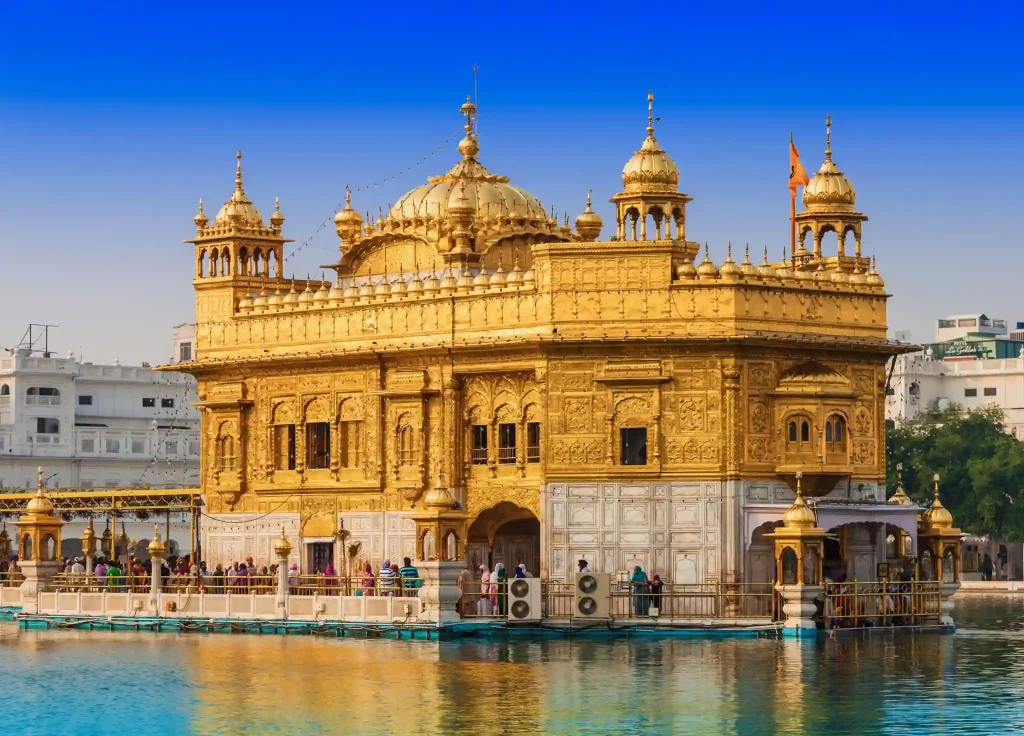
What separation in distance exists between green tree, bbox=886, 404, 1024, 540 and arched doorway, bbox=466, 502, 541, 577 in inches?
1326

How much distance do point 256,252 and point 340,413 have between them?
208 inches

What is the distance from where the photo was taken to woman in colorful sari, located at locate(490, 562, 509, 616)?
4190 centimetres

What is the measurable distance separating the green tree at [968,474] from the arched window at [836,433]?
35.2 metres

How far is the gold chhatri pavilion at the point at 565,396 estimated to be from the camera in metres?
42.7

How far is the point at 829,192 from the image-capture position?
4747 cm

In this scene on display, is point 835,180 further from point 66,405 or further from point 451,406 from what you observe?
point 66,405

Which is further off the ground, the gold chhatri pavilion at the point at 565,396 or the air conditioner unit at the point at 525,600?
the gold chhatri pavilion at the point at 565,396

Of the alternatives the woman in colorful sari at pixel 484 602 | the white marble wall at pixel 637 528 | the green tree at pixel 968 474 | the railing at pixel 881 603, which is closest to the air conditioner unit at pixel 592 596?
the white marble wall at pixel 637 528

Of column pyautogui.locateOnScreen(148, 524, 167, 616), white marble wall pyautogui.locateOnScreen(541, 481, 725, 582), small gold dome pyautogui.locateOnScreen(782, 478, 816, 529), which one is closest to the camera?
small gold dome pyautogui.locateOnScreen(782, 478, 816, 529)

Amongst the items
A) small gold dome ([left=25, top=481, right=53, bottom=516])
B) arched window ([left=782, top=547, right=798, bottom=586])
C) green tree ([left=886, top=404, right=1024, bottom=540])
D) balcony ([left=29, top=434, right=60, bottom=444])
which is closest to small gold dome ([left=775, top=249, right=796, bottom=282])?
arched window ([left=782, top=547, right=798, bottom=586])

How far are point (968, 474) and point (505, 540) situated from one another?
38.5m

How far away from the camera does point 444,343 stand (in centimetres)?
4528

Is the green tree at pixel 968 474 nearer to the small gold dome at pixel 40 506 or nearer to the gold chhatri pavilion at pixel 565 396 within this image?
the gold chhatri pavilion at pixel 565 396

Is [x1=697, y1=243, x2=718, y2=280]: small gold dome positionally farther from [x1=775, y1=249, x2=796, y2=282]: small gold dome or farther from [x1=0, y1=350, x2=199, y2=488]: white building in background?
[x1=0, y1=350, x2=199, y2=488]: white building in background
